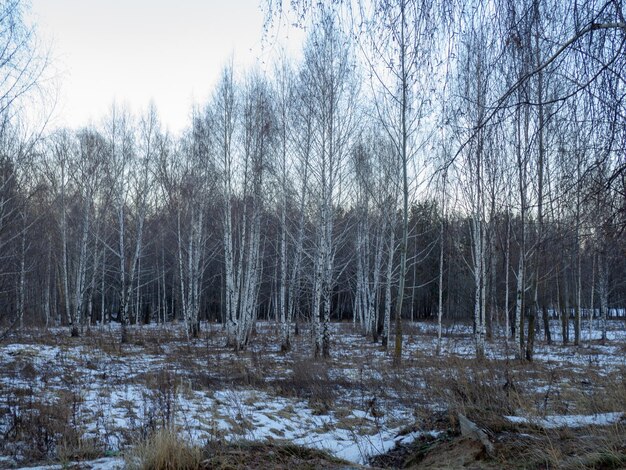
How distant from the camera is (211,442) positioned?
445cm

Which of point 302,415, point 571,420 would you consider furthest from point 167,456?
point 302,415

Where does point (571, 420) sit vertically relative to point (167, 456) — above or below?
below

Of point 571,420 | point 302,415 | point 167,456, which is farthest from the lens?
point 302,415

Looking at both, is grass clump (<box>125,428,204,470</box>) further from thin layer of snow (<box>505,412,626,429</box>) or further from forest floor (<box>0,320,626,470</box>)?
thin layer of snow (<box>505,412,626,429</box>)

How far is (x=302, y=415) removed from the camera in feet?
24.5

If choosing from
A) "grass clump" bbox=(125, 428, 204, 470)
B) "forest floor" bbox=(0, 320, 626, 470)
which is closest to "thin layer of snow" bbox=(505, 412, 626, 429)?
"forest floor" bbox=(0, 320, 626, 470)

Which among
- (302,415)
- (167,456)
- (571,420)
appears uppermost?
(167,456)

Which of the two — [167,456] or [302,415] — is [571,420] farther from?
[167,456]

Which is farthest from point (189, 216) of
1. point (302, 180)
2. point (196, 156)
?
point (302, 180)

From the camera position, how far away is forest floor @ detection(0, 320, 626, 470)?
400 centimetres

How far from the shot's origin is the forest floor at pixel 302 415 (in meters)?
4.00

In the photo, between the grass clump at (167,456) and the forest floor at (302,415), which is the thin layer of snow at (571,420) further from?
the grass clump at (167,456)

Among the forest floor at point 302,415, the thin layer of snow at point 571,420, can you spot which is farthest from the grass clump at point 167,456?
the thin layer of snow at point 571,420

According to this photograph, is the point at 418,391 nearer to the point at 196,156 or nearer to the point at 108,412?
the point at 108,412
